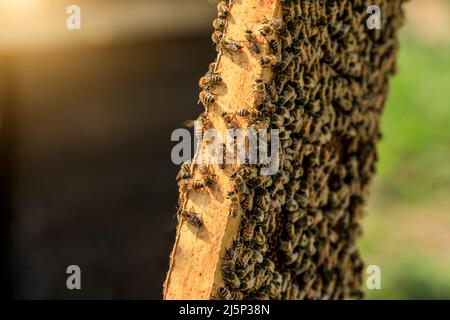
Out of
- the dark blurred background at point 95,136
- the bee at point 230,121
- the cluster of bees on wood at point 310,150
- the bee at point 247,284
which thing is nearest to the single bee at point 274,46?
the cluster of bees on wood at point 310,150

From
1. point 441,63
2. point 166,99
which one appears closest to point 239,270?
point 166,99

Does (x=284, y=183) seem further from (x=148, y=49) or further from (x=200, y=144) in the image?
(x=148, y=49)

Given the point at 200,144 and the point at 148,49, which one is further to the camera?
the point at 148,49

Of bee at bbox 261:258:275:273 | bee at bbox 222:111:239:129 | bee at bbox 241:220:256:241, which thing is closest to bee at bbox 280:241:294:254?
bee at bbox 261:258:275:273

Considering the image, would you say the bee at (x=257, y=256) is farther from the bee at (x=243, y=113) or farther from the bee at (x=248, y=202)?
→ the bee at (x=243, y=113)

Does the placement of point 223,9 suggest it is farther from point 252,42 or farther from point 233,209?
point 233,209

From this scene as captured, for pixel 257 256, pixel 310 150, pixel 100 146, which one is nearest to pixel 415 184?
pixel 100 146
